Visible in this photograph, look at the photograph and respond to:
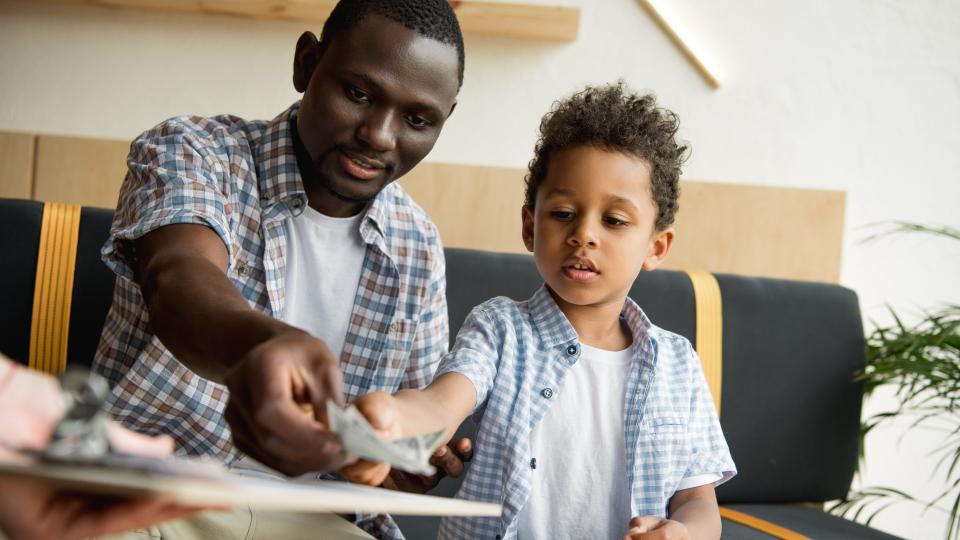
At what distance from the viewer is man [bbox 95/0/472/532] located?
1178mm

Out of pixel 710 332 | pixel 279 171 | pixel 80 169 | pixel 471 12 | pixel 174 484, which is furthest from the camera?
pixel 471 12

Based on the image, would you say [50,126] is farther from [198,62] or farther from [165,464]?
[165,464]

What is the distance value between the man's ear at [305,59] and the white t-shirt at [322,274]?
0.64 feet

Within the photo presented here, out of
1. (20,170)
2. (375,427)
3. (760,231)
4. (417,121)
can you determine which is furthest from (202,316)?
(760,231)

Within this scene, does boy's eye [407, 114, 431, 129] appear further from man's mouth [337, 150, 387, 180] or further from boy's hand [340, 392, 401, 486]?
boy's hand [340, 392, 401, 486]

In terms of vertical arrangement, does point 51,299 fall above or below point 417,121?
below

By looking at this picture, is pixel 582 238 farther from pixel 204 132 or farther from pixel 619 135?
pixel 204 132

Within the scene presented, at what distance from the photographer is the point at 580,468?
124cm

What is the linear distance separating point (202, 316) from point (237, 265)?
455mm

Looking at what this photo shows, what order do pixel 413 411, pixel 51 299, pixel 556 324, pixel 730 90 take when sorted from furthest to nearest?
pixel 730 90, pixel 51 299, pixel 556 324, pixel 413 411

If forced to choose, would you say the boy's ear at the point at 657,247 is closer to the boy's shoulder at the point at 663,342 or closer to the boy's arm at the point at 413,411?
the boy's shoulder at the point at 663,342

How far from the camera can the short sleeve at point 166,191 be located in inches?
44.8

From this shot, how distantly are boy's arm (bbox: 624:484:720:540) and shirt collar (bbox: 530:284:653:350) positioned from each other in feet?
0.69

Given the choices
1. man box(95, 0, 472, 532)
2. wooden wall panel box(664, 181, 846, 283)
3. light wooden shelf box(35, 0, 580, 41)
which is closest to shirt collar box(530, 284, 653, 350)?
man box(95, 0, 472, 532)
